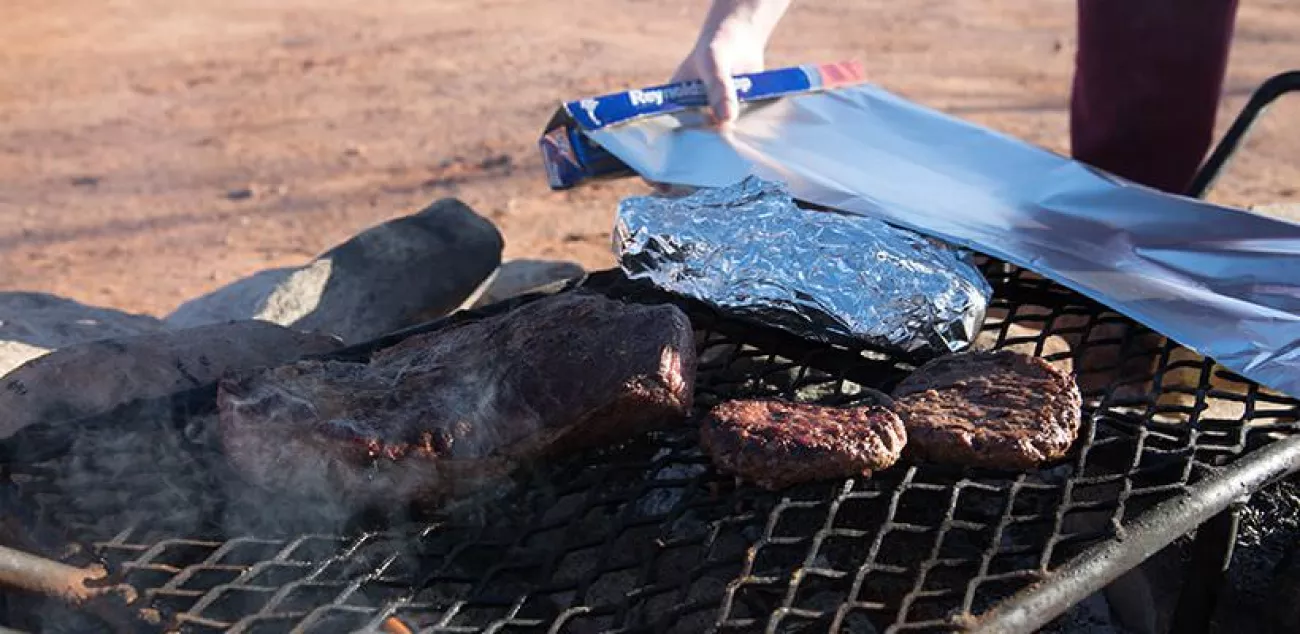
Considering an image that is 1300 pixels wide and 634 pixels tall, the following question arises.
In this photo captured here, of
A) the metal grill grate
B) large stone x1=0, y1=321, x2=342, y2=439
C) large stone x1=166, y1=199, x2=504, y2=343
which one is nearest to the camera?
the metal grill grate

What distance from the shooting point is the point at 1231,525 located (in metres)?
1.93

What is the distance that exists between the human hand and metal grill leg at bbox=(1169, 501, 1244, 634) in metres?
1.58

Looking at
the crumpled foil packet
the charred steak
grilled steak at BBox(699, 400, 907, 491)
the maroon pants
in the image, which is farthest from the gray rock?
grilled steak at BBox(699, 400, 907, 491)

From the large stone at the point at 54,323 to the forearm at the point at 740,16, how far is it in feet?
5.33

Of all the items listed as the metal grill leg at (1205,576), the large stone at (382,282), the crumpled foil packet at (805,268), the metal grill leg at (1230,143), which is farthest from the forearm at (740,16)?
the metal grill leg at (1205,576)

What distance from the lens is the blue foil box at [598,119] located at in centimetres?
294

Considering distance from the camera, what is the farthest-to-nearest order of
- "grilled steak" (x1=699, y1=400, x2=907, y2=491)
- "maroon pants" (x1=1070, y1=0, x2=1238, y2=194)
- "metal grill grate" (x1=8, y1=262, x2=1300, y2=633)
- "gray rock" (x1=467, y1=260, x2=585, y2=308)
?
"gray rock" (x1=467, y1=260, x2=585, y2=308)
"maroon pants" (x1=1070, y1=0, x2=1238, y2=194)
"grilled steak" (x1=699, y1=400, x2=907, y2=491)
"metal grill grate" (x1=8, y1=262, x2=1300, y2=633)

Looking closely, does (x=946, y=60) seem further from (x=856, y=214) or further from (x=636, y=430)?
(x=636, y=430)

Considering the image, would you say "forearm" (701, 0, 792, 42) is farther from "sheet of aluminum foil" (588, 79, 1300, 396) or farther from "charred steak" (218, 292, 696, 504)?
"charred steak" (218, 292, 696, 504)

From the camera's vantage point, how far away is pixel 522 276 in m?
3.89

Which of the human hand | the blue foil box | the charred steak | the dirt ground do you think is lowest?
the dirt ground

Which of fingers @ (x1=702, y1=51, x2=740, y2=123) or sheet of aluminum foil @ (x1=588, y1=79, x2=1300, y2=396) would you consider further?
fingers @ (x1=702, y1=51, x2=740, y2=123)

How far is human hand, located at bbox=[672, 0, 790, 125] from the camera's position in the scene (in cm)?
309

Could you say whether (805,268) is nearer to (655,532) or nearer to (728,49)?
(655,532)
